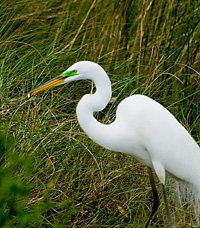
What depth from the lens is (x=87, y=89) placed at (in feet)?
11.6

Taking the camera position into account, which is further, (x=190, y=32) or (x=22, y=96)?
(x=190, y=32)

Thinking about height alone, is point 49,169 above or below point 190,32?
below

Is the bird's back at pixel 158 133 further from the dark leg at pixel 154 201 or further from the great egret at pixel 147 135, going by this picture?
the dark leg at pixel 154 201

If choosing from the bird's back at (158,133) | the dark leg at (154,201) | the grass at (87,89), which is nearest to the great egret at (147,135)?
the bird's back at (158,133)

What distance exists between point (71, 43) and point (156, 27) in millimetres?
645

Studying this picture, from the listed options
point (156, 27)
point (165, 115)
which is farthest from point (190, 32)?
point (165, 115)

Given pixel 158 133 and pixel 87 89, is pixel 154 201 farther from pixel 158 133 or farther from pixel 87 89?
pixel 87 89

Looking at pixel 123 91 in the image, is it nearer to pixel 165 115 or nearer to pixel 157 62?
pixel 157 62

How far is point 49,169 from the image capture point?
2.87 metres

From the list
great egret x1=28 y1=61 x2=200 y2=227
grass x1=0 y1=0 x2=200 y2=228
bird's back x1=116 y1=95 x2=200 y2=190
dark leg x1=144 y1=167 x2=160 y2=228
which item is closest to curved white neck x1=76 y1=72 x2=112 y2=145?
great egret x1=28 y1=61 x2=200 y2=227

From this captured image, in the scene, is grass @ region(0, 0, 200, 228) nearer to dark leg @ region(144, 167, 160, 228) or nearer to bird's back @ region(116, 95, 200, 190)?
dark leg @ region(144, 167, 160, 228)

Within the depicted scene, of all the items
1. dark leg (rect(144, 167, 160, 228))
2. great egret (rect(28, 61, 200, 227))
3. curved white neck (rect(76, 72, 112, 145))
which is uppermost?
curved white neck (rect(76, 72, 112, 145))

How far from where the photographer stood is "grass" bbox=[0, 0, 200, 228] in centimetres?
282

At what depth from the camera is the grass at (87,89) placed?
2.82 m
